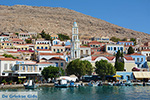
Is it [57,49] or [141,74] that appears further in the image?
[57,49]

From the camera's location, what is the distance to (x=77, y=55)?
79.6 meters

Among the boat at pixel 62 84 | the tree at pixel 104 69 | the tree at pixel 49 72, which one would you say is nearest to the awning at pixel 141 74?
the tree at pixel 104 69

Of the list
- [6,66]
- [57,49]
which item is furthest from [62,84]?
[57,49]

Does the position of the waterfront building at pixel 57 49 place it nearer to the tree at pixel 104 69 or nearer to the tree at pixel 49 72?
the tree at pixel 104 69

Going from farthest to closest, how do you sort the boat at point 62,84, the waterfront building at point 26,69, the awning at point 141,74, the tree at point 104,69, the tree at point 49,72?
the awning at point 141,74
the tree at point 104,69
the waterfront building at point 26,69
the tree at point 49,72
the boat at point 62,84

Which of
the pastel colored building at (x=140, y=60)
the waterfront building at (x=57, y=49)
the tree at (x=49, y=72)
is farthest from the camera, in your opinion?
the waterfront building at (x=57, y=49)

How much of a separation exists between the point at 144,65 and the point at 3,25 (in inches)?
4042

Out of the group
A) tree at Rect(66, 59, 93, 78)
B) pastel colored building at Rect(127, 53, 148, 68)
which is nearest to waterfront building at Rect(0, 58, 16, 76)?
tree at Rect(66, 59, 93, 78)

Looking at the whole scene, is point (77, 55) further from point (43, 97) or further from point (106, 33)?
point (106, 33)

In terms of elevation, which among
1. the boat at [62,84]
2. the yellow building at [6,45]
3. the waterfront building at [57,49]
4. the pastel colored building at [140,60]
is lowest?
the boat at [62,84]

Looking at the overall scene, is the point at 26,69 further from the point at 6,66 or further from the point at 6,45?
the point at 6,45

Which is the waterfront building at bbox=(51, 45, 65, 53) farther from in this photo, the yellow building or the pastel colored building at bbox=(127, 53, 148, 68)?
the pastel colored building at bbox=(127, 53, 148, 68)

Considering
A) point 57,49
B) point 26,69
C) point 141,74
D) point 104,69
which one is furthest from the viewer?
point 57,49

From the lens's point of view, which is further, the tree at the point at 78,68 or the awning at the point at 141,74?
the awning at the point at 141,74
